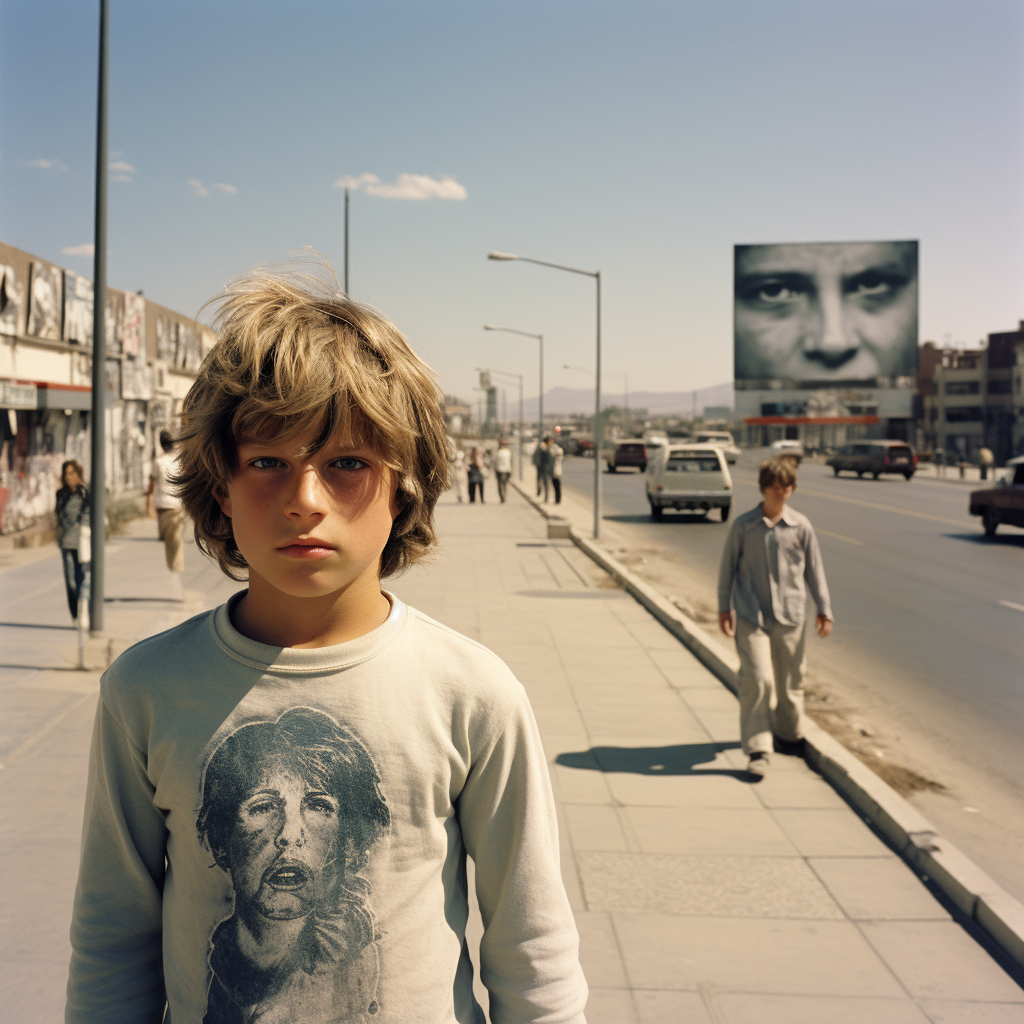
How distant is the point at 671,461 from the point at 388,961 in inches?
990

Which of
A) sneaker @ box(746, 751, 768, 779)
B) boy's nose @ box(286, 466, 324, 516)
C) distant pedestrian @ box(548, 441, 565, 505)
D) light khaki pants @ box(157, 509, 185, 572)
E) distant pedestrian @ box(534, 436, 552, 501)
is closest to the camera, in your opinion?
boy's nose @ box(286, 466, 324, 516)

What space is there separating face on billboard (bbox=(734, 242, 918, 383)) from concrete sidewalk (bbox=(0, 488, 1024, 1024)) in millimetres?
85443

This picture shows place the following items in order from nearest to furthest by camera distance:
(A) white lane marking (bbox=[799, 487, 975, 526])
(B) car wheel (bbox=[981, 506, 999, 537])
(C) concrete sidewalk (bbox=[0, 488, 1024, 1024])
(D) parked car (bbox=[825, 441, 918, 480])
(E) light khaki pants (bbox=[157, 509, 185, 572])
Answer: (C) concrete sidewalk (bbox=[0, 488, 1024, 1024]) → (E) light khaki pants (bbox=[157, 509, 185, 572]) → (B) car wheel (bbox=[981, 506, 999, 537]) → (A) white lane marking (bbox=[799, 487, 975, 526]) → (D) parked car (bbox=[825, 441, 918, 480])

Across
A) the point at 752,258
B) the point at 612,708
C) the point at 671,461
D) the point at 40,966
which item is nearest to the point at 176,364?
the point at 671,461

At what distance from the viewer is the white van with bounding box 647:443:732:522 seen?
84.2 ft

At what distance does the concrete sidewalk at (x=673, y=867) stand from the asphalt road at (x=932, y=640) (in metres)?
0.93

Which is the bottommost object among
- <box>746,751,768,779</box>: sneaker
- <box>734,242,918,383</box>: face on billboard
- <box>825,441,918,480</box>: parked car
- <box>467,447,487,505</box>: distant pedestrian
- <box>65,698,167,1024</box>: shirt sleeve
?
<box>746,751,768,779</box>: sneaker

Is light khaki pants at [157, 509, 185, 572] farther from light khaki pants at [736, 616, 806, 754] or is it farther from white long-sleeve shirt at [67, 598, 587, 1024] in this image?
white long-sleeve shirt at [67, 598, 587, 1024]

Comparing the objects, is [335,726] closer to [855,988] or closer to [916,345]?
[855,988]

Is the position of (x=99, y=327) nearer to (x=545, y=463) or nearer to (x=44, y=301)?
(x=44, y=301)

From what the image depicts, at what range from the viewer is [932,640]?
1080 cm

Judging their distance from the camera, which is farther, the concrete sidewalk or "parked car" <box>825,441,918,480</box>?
"parked car" <box>825,441,918,480</box>

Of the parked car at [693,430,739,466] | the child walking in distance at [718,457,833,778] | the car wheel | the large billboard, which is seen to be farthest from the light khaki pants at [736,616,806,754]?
the large billboard

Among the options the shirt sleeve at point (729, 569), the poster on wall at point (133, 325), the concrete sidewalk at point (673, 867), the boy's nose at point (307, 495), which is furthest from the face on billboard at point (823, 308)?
→ the boy's nose at point (307, 495)
